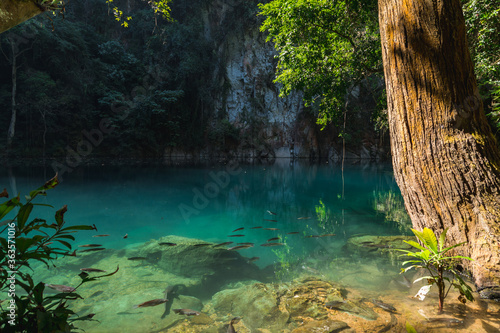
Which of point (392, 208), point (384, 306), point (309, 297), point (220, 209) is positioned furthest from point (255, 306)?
point (392, 208)

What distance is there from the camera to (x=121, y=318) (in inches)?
102

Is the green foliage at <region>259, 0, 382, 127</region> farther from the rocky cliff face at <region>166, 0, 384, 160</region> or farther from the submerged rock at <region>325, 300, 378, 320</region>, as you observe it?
the rocky cliff face at <region>166, 0, 384, 160</region>

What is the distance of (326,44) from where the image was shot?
284 inches

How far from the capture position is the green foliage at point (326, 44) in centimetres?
658

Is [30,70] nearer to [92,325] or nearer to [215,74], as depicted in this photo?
[215,74]

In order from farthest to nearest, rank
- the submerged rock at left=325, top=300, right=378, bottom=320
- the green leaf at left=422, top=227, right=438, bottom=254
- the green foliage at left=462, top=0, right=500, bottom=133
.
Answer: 1. the green foliage at left=462, top=0, right=500, bottom=133
2. the submerged rock at left=325, top=300, right=378, bottom=320
3. the green leaf at left=422, top=227, right=438, bottom=254

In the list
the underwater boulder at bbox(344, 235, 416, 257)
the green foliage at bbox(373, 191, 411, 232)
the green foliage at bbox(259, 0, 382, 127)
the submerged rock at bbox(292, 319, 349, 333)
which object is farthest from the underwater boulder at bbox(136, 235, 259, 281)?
the green foliage at bbox(259, 0, 382, 127)

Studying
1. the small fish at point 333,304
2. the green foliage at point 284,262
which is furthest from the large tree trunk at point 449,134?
the green foliage at point 284,262

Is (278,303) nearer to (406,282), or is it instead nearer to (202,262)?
(406,282)

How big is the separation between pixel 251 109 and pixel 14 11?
26.8m

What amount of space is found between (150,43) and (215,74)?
272 inches

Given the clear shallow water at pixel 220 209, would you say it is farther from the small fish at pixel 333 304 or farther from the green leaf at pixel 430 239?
the green leaf at pixel 430 239

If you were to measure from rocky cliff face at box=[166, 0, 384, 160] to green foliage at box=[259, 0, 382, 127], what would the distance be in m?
19.5

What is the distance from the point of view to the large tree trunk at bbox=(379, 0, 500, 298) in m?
1.97
